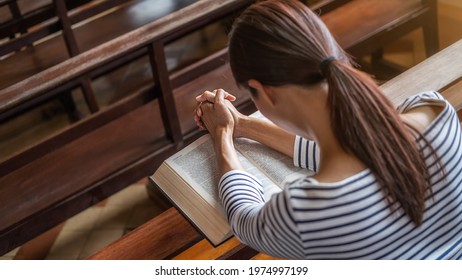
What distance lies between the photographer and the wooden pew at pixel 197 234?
1871 mm

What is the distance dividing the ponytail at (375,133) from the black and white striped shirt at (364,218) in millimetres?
27

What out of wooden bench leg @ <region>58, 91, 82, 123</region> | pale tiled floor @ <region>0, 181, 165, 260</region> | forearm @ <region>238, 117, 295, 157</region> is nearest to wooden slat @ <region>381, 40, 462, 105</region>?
forearm @ <region>238, 117, 295, 157</region>

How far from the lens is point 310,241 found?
1280 mm

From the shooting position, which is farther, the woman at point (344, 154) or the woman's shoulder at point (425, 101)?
the woman's shoulder at point (425, 101)

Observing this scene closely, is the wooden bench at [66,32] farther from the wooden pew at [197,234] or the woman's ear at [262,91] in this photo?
the woman's ear at [262,91]

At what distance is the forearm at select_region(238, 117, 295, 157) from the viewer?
5.52ft

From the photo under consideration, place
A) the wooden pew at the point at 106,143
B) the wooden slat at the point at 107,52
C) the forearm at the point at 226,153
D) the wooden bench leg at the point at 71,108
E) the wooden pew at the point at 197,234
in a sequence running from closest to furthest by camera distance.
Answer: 1. the forearm at the point at 226,153
2. the wooden pew at the point at 197,234
3. the wooden slat at the point at 107,52
4. the wooden pew at the point at 106,143
5. the wooden bench leg at the point at 71,108

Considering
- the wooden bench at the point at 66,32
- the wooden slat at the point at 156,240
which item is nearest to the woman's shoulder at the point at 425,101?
the wooden slat at the point at 156,240

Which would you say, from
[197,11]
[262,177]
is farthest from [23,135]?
[262,177]

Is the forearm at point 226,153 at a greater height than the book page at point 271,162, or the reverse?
the forearm at point 226,153

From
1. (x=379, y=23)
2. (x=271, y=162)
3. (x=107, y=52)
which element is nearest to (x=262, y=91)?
(x=271, y=162)

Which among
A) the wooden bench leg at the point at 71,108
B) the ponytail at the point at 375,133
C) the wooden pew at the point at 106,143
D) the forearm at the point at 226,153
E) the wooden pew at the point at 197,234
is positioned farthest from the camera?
the wooden bench leg at the point at 71,108
